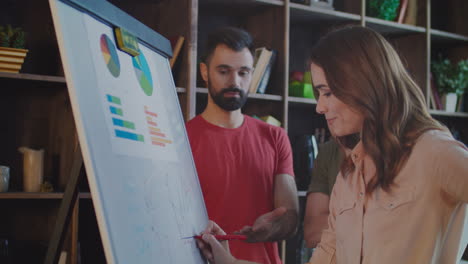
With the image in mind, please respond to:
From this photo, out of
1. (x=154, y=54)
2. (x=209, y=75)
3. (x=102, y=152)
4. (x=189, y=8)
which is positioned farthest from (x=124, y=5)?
(x=102, y=152)

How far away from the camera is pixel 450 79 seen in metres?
3.49

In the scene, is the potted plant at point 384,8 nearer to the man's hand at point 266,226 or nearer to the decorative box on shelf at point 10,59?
the man's hand at point 266,226

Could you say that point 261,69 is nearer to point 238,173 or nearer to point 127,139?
point 238,173

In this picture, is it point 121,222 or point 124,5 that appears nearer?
point 121,222

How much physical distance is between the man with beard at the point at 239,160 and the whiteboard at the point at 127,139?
640 mm

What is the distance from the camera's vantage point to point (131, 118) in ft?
3.88

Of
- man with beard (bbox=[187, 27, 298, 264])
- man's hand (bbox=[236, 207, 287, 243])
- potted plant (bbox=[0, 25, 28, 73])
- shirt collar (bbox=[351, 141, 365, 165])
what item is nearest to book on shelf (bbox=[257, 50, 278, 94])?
man with beard (bbox=[187, 27, 298, 264])

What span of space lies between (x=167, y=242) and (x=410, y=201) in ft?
2.08

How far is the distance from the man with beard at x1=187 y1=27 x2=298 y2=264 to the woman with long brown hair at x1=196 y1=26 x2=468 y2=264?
26.9 inches

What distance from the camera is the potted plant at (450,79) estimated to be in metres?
3.49

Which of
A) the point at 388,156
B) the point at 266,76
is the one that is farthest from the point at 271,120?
the point at 388,156

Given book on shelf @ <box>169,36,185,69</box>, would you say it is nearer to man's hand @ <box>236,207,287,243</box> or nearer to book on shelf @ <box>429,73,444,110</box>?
man's hand @ <box>236,207,287,243</box>

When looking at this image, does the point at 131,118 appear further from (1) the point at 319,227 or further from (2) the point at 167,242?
(1) the point at 319,227

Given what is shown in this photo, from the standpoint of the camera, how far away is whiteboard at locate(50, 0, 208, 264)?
38.4 inches
